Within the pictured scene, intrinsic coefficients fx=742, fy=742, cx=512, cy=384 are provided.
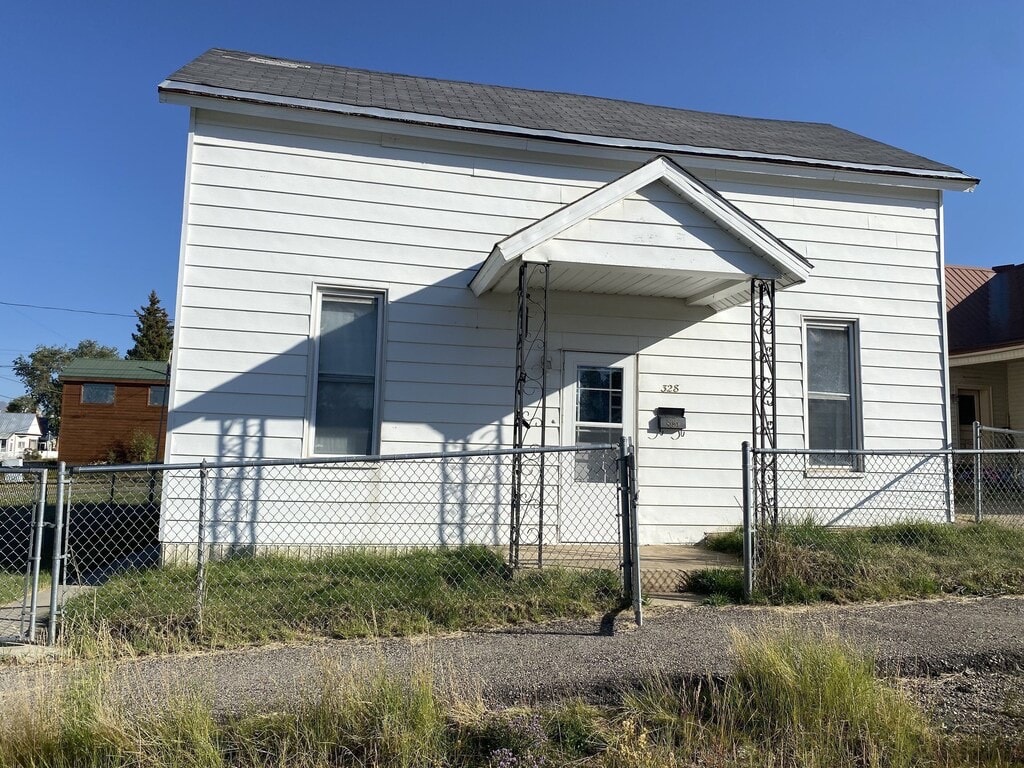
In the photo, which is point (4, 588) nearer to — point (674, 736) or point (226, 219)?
point (226, 219)

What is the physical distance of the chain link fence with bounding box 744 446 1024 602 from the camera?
619cm

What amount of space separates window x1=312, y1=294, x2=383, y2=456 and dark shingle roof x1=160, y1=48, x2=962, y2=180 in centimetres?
222

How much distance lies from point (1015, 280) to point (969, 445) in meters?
4.17

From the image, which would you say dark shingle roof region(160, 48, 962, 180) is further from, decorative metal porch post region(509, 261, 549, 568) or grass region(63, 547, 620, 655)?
grass region(63, 547, 620, 655)

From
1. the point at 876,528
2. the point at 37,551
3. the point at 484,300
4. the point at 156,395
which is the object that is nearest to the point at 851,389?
the point at 876,528

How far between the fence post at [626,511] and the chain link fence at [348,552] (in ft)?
0.42

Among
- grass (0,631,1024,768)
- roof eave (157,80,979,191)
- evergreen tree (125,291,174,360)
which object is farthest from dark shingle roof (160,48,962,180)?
evergreen tree (125,291,174,360)

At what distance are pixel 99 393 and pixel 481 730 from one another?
103ft

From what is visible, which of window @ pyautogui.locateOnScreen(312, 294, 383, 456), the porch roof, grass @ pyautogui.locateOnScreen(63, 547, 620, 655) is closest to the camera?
grass @ pyautogui.locateOnScreen(63, 547, 620, 655)

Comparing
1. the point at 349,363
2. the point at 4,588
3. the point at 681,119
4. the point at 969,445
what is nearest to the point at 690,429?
the point at 349,363

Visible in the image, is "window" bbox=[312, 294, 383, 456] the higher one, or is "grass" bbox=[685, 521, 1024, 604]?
"window" bbox=[312, 294, 383, 456]

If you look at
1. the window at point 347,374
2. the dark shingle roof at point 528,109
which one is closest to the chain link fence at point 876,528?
the dark shingle roof at point 528,109

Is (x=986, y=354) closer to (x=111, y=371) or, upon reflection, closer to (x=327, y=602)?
(x=327, y=602)

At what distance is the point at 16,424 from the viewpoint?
234 feet
